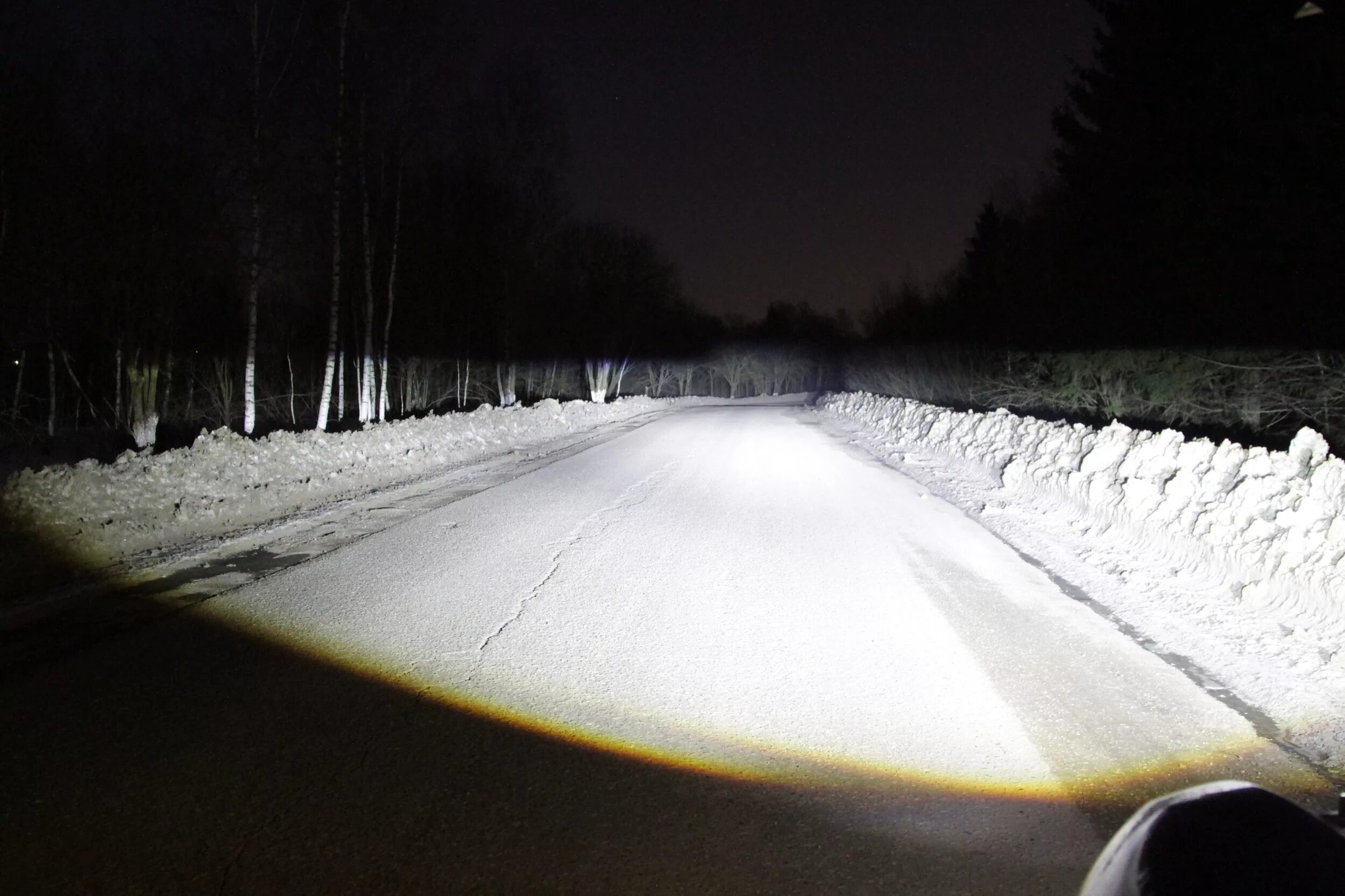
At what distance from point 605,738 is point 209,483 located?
8.64 meters

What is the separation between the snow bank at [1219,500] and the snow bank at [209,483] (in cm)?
980

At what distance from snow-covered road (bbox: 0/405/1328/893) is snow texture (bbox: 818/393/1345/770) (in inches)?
18.4

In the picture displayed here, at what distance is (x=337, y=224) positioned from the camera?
61.8 feet

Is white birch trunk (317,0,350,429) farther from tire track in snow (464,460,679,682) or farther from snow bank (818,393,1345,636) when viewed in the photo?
snow bank (818,393,1345,636)

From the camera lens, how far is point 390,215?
2702 centimetres

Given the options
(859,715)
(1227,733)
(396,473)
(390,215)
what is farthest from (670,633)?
(390,215)

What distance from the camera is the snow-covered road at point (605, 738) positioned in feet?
10.1

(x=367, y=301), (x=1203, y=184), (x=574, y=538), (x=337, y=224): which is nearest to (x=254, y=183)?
(x=337, y=224)

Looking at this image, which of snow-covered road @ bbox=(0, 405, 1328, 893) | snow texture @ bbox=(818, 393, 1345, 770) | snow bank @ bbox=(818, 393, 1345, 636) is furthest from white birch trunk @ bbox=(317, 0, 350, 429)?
snow bank @ bbox=(818, 393, 1345, 636)

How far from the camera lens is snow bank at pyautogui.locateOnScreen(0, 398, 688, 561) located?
8086mm

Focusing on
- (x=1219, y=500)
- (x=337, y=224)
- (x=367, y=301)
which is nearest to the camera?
(x=1219, y=500)

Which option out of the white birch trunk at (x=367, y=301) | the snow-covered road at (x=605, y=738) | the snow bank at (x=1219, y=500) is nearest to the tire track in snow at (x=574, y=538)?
the snow-covered road at (x=605, y=738)

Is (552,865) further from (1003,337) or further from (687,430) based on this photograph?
(1003,337)

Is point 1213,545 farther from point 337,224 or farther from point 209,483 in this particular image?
point 337,224
